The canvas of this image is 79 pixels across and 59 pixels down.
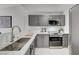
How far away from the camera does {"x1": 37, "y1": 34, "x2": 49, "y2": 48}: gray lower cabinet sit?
559 centimetres

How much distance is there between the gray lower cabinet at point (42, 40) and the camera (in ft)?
18.3

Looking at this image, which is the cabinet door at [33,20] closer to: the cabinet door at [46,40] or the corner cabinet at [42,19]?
the corner cabinet at [42,19]

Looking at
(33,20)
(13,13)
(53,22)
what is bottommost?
(53,22)

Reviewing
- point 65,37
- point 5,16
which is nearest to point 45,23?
point 65,37


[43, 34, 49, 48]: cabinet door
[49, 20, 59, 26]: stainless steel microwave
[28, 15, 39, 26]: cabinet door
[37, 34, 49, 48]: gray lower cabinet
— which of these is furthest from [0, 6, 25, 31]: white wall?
[49, 20, 59, 26]: stainless steel microwave

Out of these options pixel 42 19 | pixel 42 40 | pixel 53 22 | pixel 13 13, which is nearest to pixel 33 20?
pixel 42 19

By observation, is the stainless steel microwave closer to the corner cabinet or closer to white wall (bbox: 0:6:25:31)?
the corner cabinet

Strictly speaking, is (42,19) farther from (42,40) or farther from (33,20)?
(42,40)

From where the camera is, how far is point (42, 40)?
5602 millimetres

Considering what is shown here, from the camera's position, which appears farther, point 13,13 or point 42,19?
point 42,19

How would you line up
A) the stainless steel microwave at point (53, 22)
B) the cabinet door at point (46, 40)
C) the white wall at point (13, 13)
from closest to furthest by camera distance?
the white wall at point (13, 13), the cabinet door at point (46, 40), the stainless steel microwave at point (53, 22)

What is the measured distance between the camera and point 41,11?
6074mm

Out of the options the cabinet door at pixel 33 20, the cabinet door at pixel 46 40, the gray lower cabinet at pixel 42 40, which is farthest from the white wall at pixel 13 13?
the cabinet door at pixel 46 40
